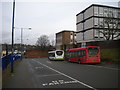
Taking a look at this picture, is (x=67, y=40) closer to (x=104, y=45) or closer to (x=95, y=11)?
(x=95, y=11)

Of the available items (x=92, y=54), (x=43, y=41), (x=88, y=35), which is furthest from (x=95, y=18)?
(x=43, y=41)

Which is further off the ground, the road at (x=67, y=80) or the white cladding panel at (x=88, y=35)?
the white cladding panel at (x=88, y=35)

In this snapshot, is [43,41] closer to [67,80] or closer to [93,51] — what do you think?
[93,51]

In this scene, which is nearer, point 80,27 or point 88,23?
point 88,23

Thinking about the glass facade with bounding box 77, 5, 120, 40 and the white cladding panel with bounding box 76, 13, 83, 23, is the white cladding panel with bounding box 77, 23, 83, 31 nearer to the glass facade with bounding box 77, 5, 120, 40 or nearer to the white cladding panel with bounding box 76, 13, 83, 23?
the white cladding panel with bounding box 76, 13, 83, 23

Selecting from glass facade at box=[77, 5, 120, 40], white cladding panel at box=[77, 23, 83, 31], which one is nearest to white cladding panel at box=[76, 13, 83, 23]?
white cladding panel at box=[77, 23, 83, 31]

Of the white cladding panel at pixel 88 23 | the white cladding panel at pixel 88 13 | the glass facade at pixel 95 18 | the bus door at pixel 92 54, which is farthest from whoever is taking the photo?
the white cladding panel at pixel 88 13

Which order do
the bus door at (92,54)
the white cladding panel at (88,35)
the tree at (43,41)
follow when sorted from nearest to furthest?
the bus door at (92,54) < the white cladding panel at (88,35) < the tree at (43,41)

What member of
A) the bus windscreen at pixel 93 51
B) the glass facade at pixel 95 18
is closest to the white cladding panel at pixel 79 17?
the glass facade at pixel 95 18

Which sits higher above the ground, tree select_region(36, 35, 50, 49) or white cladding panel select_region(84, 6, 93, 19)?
white cladding panel select_region(84, 6, 93, 19)

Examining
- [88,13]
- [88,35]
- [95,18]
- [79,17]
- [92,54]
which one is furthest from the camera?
[79,17]

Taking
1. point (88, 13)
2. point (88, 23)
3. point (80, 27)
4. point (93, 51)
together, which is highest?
point (88, 13)

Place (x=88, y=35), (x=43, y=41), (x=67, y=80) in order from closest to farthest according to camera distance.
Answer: (x=67, y=80), (x=88, y=35), (x=43, y=41)

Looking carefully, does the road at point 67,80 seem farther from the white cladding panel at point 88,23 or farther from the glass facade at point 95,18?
the white cladding panel at point 88,23
